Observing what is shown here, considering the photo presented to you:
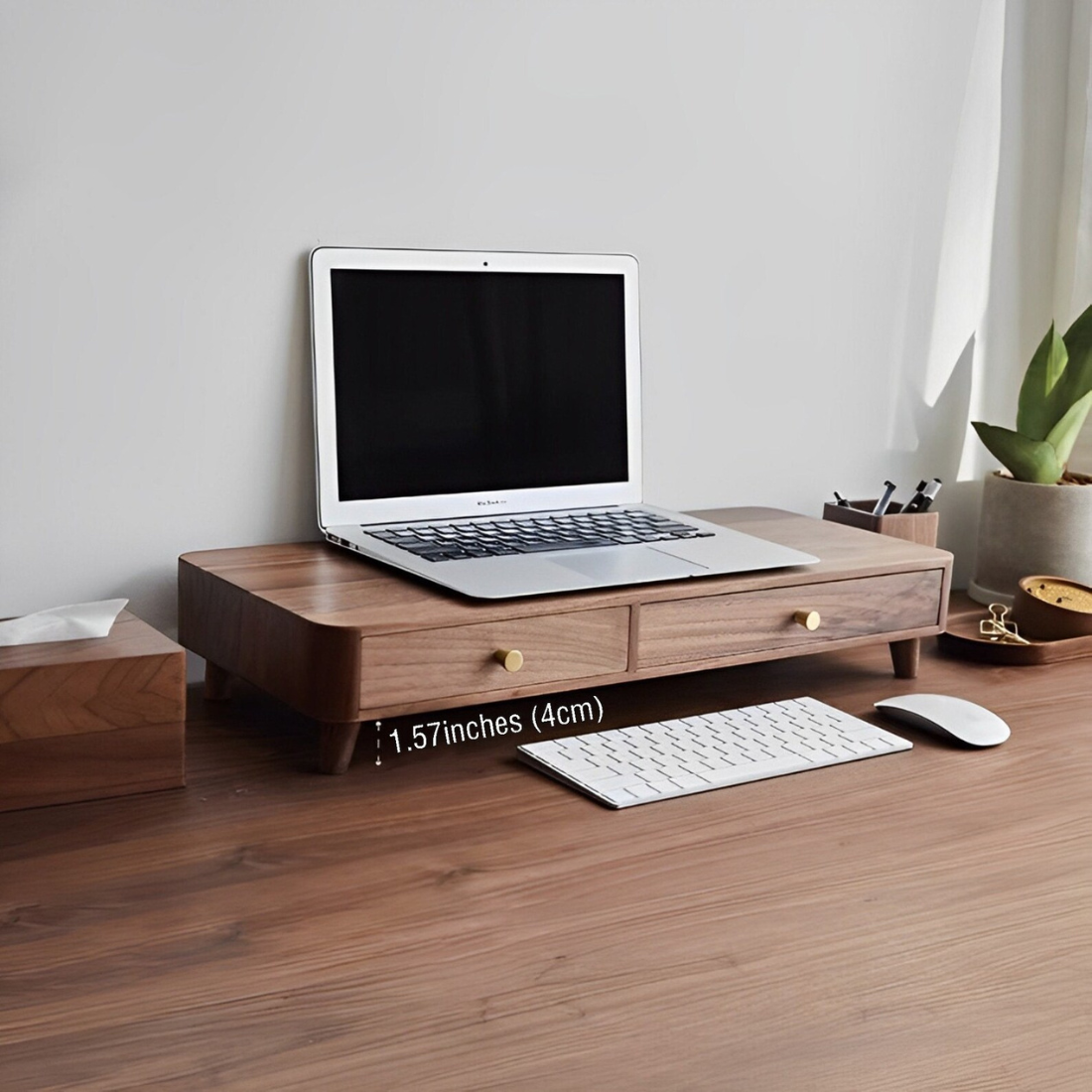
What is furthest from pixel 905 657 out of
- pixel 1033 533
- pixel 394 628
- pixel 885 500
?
pixel 394 628

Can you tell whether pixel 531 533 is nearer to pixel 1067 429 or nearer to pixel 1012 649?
pixel 1012 649

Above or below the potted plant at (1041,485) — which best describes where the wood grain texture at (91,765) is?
below

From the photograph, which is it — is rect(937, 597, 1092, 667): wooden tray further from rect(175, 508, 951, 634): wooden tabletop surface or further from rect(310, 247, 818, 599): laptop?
rect(310, 247, 818, 599): laptop

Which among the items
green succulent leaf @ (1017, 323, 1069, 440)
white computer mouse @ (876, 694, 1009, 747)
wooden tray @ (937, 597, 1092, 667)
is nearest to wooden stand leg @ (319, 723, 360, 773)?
white computer mouse @ (876, 694, 1009, 747)

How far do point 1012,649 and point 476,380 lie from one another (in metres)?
0.67

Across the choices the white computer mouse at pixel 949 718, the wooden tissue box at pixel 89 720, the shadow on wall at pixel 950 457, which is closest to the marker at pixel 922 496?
the shadow on wall at pixel 950 457

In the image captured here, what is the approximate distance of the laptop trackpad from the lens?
1.20m

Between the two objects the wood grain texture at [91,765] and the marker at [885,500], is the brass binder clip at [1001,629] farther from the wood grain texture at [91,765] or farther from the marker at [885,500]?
the wood grain texture at [91,765]

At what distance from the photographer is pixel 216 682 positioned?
127 centimetres

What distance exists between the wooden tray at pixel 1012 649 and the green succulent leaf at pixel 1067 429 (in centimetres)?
32

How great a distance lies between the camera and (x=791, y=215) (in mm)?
1641

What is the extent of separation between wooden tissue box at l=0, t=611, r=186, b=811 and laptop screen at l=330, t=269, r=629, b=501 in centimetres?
36

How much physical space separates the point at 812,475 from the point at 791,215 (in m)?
0.33

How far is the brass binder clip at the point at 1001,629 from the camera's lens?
153 cm
